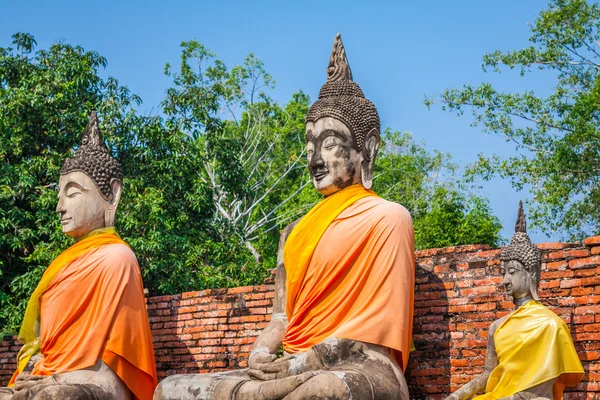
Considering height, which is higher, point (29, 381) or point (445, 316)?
point (445, 316)

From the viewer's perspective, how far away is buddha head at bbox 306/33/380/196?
5.92 meters

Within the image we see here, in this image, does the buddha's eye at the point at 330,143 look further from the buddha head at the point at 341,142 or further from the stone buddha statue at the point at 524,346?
the stone buddha statue at the point at 524,346

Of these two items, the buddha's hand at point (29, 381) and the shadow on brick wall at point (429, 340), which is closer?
the buddha's hand at point (29, 381)

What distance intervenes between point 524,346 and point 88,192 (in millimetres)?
3191

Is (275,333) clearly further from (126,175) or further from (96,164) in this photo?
(126,175)

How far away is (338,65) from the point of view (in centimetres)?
628

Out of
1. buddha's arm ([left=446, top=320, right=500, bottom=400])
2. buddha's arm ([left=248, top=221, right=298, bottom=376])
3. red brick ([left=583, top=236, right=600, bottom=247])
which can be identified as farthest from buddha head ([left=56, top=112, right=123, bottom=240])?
red brick ([left=583, top=236, right=600, bottom=247])

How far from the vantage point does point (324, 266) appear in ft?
18.6

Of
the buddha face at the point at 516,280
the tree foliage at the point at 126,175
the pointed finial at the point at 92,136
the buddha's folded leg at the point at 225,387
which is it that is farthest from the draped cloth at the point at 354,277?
the tree foliage at the point at 126,175

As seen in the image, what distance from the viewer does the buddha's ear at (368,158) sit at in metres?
5.99

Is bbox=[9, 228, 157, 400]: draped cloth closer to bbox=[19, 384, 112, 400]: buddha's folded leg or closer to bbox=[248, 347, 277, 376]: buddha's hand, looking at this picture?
bbox=[19, 384, 112, 400]: buddha's folded leg

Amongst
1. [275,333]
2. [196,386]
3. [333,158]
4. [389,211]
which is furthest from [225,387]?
[333,158]

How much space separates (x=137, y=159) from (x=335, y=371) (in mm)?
7581

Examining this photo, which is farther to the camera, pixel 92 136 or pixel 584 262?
pixel 92 136
